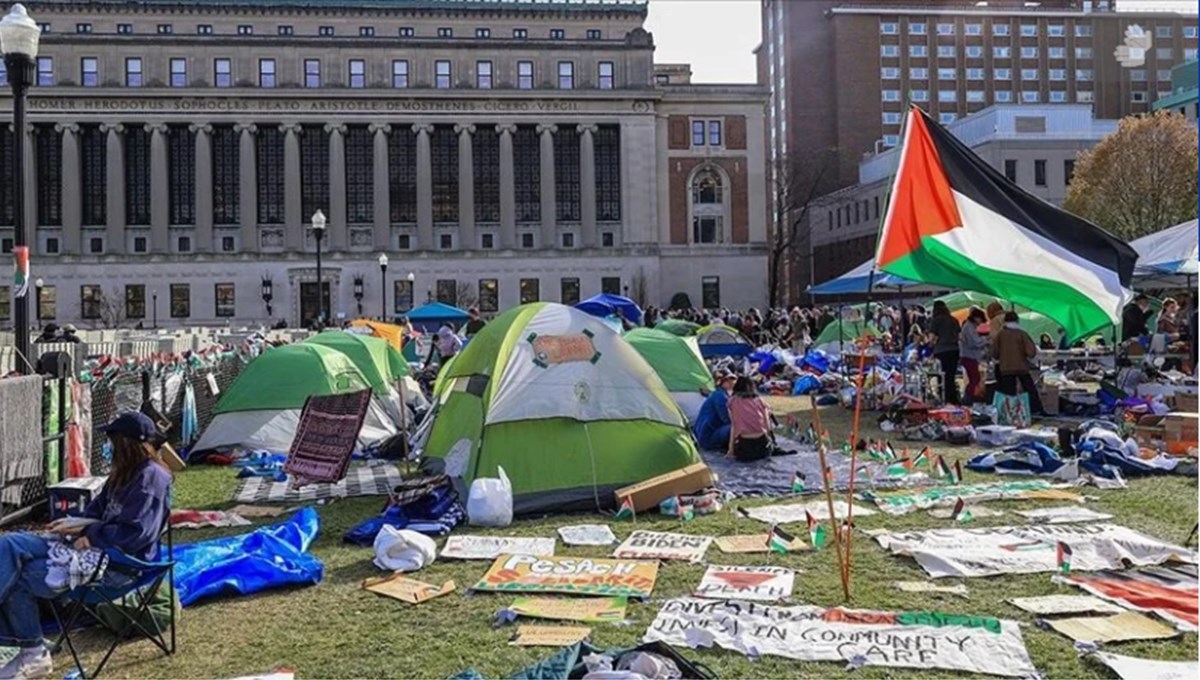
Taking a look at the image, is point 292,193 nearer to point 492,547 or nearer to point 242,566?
point 492,547

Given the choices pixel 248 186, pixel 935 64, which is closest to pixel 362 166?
pixel 248 186

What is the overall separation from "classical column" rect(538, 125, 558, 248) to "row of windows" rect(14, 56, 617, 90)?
3473mm

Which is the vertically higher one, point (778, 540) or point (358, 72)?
point (358, 72)

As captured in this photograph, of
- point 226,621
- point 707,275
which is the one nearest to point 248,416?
point 226,621

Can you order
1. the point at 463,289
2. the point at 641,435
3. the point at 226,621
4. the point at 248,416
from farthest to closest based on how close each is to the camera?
the point at 463,289 < the point at 248,416 < the point at 641,435 < the point at 226,621

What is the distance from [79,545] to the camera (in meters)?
5.79

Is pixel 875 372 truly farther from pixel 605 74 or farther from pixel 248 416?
pixel 605 74

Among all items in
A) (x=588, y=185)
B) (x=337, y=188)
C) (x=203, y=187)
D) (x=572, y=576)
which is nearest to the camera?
(x=572, y=576)

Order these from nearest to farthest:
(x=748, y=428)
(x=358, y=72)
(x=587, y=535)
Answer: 1. (x=587, y=535)
2. (x=748, y=428)
3. (x=358, y=72)

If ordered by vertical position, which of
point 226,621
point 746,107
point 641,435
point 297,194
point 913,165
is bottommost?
point 226,621

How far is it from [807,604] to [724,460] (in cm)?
598

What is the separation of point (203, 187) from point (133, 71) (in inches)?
348

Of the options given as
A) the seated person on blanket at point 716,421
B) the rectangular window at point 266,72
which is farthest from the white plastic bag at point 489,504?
the rectangular window at point 266,72

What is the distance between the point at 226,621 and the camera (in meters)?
6.66
